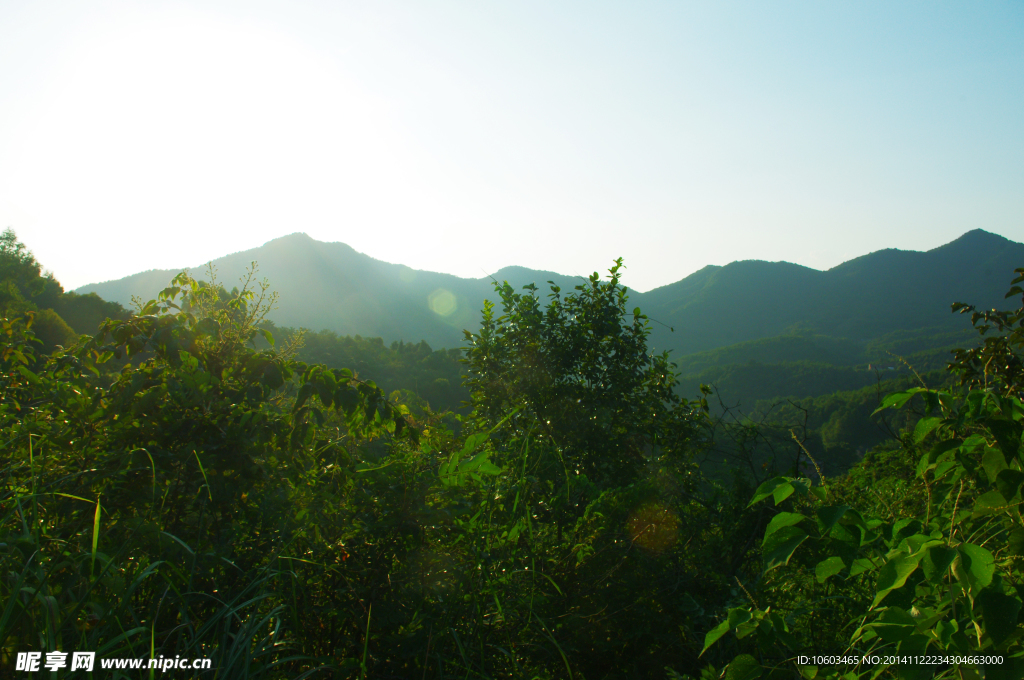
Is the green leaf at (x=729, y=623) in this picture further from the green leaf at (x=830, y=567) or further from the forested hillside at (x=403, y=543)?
the green leaf at (x=830, y=567)

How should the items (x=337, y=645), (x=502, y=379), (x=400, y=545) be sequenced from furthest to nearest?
(x=502, y=379) → (x=400, y=545) → (x=337, y=645)

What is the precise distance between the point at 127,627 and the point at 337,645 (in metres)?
0.62

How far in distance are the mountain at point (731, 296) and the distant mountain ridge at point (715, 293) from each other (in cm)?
38

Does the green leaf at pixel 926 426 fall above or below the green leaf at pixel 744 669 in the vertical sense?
above

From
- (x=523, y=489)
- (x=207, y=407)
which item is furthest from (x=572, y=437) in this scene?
(x=207, y=407)

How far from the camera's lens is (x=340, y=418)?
2402mm

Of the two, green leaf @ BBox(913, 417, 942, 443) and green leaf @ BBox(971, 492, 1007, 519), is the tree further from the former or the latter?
green leaf @ BBox(971, 492, 1007, 519)

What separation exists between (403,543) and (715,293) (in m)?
177

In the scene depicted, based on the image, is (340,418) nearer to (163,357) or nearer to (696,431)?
(163,357)

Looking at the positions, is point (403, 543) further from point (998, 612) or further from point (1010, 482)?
point (1010, 482)

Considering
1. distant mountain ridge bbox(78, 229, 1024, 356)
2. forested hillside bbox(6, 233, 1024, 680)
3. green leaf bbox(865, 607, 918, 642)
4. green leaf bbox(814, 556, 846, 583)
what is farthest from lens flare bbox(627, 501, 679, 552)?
distant mountain ridge bbox(78, 229, 1024, 356)

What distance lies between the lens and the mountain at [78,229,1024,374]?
102 metres

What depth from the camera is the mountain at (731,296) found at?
102312 mm

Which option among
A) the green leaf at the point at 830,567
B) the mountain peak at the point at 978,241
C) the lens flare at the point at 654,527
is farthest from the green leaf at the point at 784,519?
the mountain peak at the point at 978,241
